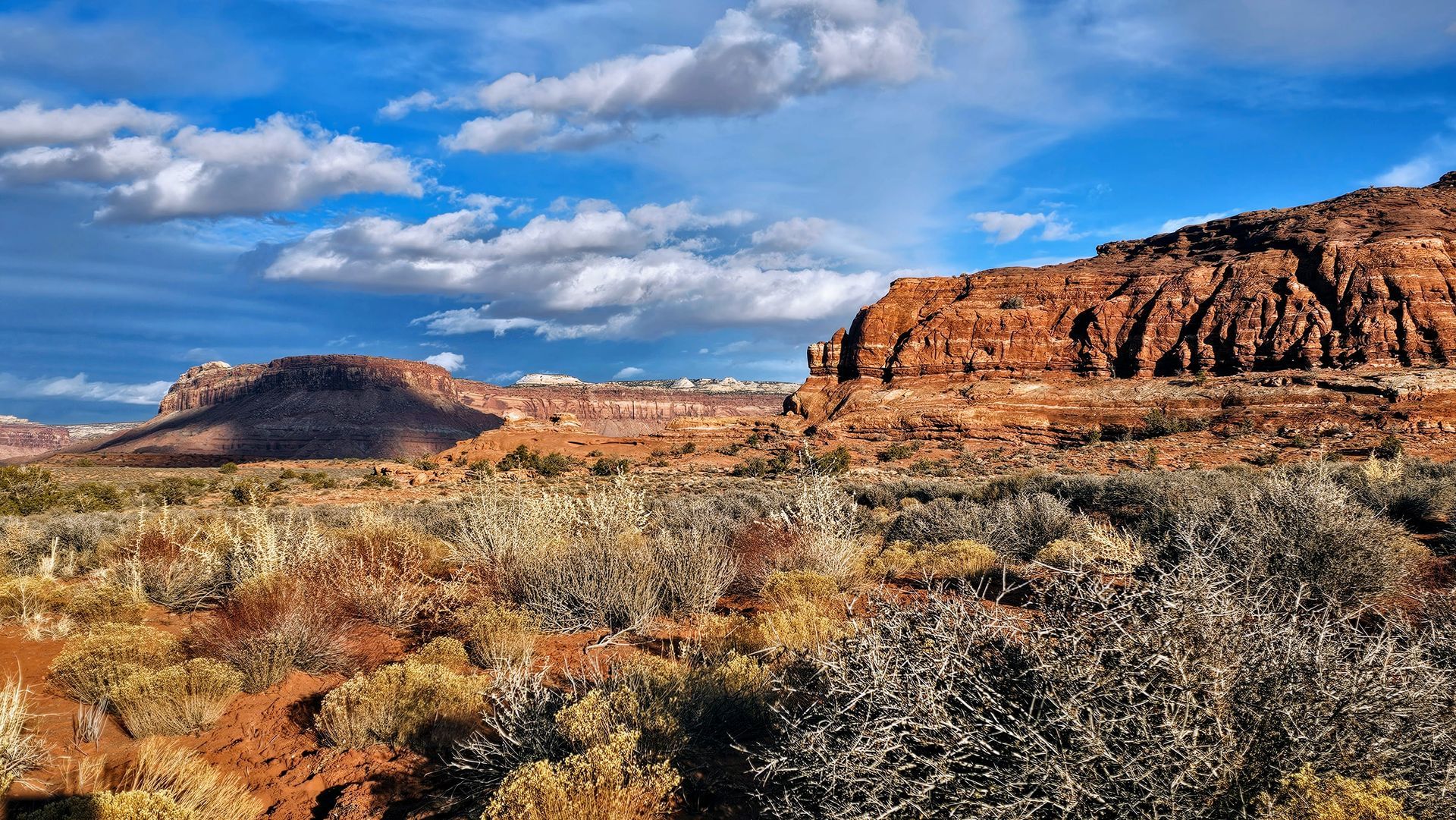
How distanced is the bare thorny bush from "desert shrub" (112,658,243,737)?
173 inches

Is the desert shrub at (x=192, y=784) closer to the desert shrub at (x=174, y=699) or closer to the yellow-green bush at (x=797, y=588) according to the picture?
the desert shrub at (x=174, y=699)

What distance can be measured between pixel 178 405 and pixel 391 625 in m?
165

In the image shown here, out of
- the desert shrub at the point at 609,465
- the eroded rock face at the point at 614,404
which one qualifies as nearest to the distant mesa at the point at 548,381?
the eroded rock face at the point at 614,404

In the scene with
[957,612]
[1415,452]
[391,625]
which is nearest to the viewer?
[957,612]

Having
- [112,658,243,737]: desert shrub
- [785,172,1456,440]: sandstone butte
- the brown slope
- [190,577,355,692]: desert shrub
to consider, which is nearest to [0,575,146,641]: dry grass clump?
[190,577,355,692]: desert shrub

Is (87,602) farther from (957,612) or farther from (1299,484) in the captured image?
(1299,484)

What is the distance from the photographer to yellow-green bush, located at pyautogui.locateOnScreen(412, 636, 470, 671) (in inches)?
228

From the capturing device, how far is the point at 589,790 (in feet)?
10.8

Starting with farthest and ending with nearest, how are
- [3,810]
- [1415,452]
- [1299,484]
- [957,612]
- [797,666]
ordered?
[1415,452]
[1299,484]
[797,666]
[3,810]
[957,612]

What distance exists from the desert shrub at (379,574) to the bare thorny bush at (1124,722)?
5815 mm

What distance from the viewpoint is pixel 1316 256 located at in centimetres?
4644

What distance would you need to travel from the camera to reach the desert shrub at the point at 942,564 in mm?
8250

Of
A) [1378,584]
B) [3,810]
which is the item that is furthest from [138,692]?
[1378,584]

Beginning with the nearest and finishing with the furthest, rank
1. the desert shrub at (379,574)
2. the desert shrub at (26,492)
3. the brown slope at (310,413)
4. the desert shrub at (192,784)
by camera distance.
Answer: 1. the desert shrub at (192,784)
2. the desert shrub at (379,574)
3. the desert shrub at (26,492)
4. the brown slope at (310,413)
